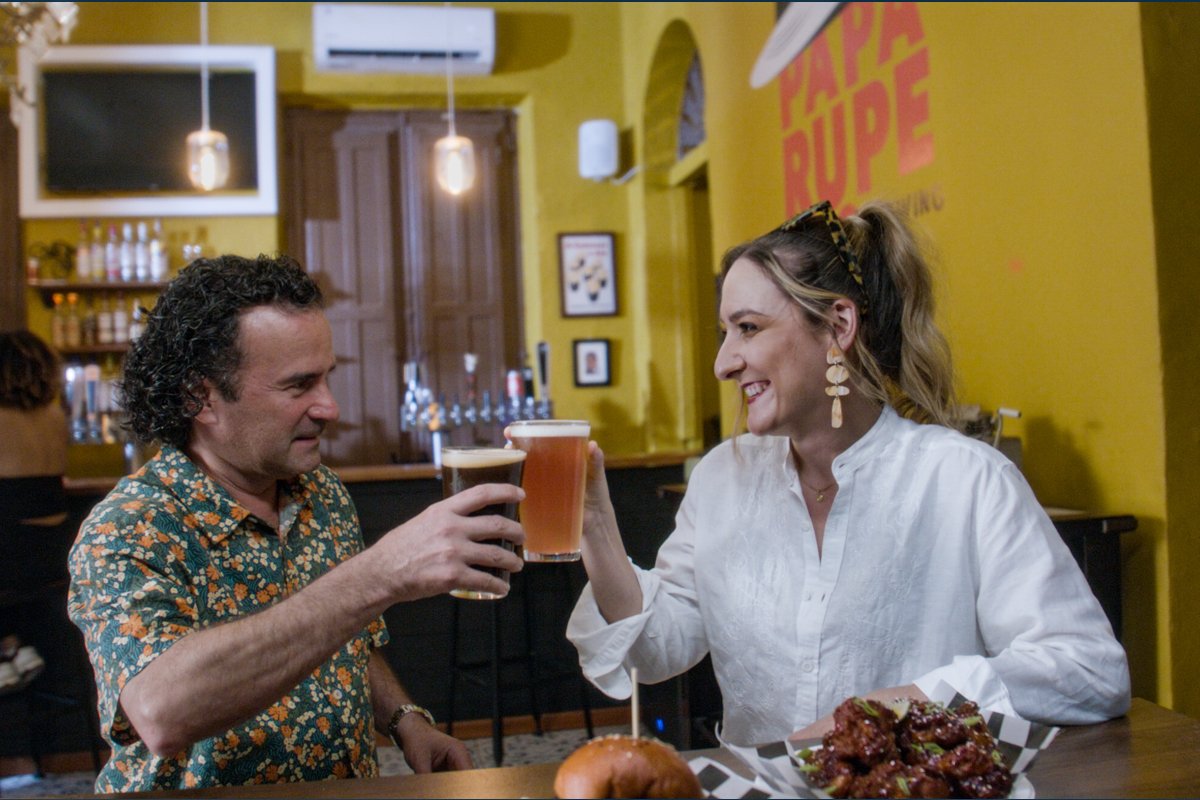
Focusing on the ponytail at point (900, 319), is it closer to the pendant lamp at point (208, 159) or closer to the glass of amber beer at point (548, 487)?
the glass of amber beer at point (548, 487)

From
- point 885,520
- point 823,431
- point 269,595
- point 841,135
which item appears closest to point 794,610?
point 885,520

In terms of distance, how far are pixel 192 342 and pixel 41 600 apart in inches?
111

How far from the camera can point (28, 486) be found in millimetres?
3414

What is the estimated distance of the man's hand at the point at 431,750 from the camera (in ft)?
4.80

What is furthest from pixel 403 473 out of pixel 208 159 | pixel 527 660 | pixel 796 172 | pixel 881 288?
pixel 881 288

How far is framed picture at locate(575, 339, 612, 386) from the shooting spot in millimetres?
6449

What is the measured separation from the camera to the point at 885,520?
1.53 m

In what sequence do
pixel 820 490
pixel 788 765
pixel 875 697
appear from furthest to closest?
pixel 820 490, pixel 875 697, pixel 788 765

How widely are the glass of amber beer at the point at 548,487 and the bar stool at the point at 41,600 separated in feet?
9.17

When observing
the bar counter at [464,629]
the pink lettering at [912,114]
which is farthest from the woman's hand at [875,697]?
the bar counter at [464,629]

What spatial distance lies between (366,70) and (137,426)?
5140 mm

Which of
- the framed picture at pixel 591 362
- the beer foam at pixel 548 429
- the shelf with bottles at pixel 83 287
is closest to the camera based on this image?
the beer foam at pixel 548 429

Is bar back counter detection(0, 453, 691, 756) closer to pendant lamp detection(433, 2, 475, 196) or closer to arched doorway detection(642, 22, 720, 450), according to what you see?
pendant lamp detection(433, 2, 475, 196)

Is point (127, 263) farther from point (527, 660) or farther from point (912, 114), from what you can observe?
point (912, 114)
